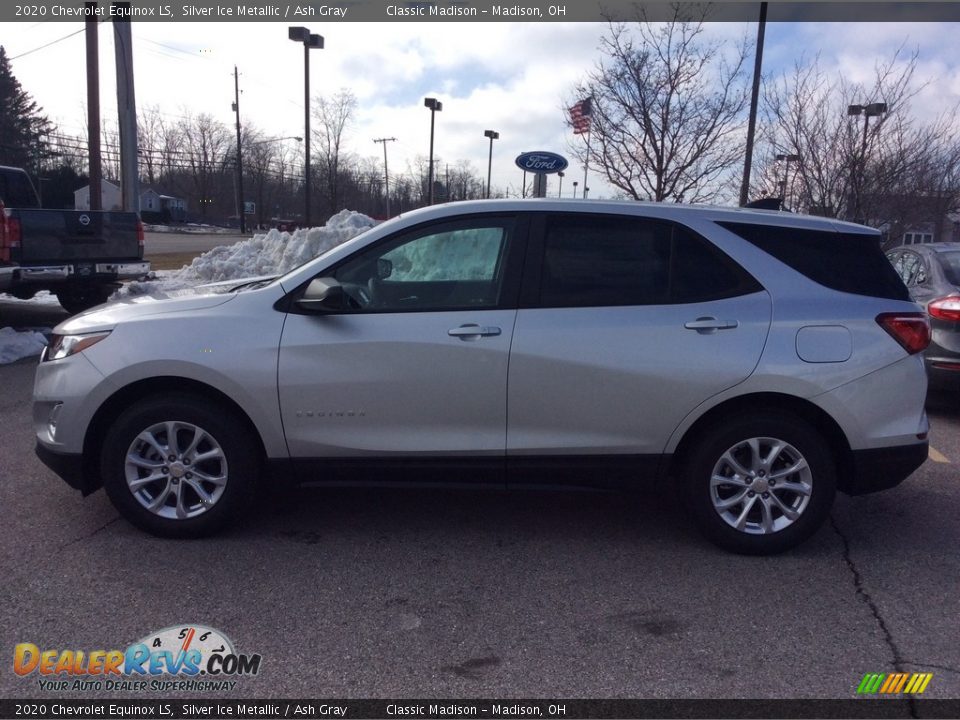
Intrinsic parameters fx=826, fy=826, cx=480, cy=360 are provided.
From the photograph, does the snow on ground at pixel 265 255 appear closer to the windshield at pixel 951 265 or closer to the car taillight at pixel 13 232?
the car taillight at pixel 13 232

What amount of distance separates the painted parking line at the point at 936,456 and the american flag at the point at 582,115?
346 inches

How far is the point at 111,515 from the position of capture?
4.76 m

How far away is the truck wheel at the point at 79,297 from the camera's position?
12.6 meters

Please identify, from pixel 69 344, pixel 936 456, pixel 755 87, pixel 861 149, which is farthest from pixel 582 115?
pixel 69 344

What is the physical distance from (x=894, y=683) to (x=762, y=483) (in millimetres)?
1258

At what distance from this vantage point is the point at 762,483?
14.0 feet

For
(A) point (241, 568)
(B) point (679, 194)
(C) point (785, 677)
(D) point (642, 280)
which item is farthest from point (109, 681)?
(B) point (679, 194)

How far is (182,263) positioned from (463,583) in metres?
21.9

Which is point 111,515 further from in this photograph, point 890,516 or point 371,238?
point 890,516

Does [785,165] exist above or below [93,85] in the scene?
below

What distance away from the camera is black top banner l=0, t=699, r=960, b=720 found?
9.64ft

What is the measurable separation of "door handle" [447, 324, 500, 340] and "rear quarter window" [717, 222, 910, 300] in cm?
136

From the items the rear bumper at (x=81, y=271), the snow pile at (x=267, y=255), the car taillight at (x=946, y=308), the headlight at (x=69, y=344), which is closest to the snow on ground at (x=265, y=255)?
the snow pile at (x=267, y=255)

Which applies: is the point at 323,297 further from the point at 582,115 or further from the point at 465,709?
the point at 582,115
